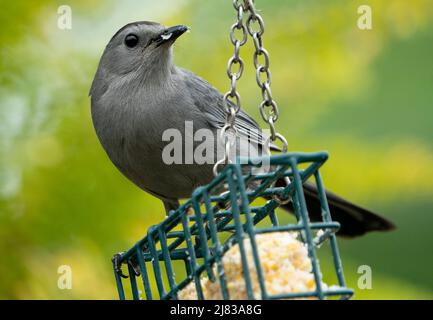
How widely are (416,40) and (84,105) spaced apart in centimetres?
417

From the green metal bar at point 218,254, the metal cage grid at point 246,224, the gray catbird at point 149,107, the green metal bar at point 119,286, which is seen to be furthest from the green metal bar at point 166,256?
the gray catbird at point 149,107

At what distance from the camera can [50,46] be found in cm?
557

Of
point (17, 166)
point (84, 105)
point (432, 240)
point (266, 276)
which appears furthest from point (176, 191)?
point (432, 240)

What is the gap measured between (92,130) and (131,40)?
2.62 ft

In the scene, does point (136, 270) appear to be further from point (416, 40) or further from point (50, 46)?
point (416, 40)

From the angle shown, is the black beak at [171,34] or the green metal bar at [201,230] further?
the black beak at [171,34]

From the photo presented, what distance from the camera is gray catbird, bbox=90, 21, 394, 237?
602 centimetres

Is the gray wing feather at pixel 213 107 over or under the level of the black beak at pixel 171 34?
under

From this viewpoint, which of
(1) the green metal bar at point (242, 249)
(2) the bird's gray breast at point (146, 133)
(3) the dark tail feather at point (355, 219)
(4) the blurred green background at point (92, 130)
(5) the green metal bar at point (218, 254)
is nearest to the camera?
(1) the green metal bar at point (242, 249)

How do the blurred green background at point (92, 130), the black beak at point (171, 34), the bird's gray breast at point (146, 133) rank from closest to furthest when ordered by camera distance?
the blurred green background at point (92, 130) < the black beak at point (171, 34) < the bird's gray breast at point (146, 133)

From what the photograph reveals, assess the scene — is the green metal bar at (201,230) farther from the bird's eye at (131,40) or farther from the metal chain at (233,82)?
the bird's eye at (131,40)

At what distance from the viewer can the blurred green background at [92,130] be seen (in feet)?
17.2

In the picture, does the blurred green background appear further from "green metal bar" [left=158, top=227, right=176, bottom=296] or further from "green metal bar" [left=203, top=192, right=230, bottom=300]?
"green metal bar" [left=203, top=192, right=230, bottom=300]

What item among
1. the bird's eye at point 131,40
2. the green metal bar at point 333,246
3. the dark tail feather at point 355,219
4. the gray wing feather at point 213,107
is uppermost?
the bird's eye at point 131,40
